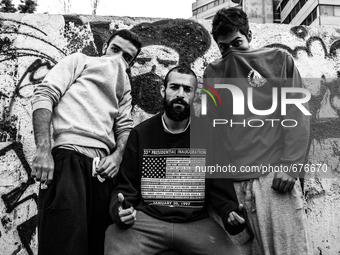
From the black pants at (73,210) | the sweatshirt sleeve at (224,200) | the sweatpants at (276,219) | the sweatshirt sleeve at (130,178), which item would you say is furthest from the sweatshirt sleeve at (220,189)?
the black pants at (73,210)

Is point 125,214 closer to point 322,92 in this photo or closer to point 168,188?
point 168,188

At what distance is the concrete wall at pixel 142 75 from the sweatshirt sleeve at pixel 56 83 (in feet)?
2.33

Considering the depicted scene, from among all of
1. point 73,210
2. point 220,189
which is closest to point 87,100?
point 73,210

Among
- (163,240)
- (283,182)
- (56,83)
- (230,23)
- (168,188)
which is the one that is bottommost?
(163,240)

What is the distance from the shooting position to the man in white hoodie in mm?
2207

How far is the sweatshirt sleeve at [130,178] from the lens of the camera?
95.9 inches

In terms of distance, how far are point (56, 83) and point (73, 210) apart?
92 centimetres

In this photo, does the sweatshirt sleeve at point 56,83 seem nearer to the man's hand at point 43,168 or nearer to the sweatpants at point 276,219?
the man's hand at point 43,168

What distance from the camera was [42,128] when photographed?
7.57ft

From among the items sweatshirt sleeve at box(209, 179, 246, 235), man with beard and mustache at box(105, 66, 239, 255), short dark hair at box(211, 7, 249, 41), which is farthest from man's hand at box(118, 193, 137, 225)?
short dark hair at box(211, 7, 249, 41)

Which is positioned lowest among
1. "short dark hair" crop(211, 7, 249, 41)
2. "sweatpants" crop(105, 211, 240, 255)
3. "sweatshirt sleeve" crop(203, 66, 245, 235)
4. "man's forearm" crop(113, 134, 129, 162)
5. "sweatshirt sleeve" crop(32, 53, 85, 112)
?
"sweatpants" crop(105, 211, 240, 255)

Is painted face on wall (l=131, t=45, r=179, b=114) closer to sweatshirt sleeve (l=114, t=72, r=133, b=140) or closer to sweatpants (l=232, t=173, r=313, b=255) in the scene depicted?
sweatshirt sleeve (l=114, t=72, r=133, b=140)

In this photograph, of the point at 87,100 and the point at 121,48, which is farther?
the point at 121,48

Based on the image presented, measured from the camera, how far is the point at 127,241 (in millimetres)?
2260
